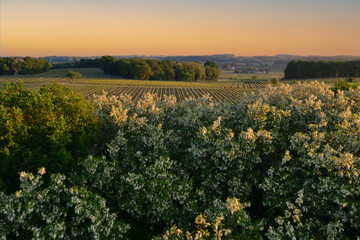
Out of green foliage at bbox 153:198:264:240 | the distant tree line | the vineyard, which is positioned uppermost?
the distant tree line

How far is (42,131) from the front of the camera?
80.0 feet

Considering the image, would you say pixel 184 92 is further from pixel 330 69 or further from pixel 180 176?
pixel 330 69

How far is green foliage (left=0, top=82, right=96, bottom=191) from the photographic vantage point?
2111cm

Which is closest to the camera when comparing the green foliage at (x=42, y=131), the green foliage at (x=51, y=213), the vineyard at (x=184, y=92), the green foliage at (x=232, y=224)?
the green foliage at (x=232, y=224)

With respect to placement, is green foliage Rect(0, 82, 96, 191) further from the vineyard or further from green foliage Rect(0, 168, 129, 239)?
the vineyard

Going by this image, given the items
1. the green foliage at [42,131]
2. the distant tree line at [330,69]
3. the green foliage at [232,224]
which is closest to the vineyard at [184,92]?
the distant tree line at [330,69]

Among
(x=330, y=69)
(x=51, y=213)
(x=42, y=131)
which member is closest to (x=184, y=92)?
(x=42, y=131)

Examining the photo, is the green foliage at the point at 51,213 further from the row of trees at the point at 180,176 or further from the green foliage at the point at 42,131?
the green foliage at the point at 42,131

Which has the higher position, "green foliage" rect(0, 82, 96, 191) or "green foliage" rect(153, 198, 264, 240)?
"green foliage" rect(0, 82, 96, 191)

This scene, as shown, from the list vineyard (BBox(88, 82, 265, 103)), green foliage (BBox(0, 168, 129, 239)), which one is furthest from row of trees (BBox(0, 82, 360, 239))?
vineyard (BBox(88, 82, 265, 103))

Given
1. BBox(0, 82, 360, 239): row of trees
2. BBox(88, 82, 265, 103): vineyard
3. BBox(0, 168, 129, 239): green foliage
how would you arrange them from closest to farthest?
1. BBox(0, 168, 129, 239): green foliage
2. BBox(0, 82, 360, 239): row of trees
3. BBox(88, 82, 265, 103): vineyard

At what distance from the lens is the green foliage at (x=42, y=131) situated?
69.3 feet

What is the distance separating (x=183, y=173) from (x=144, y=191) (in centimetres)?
482

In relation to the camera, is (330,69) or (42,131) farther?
(330,69)
